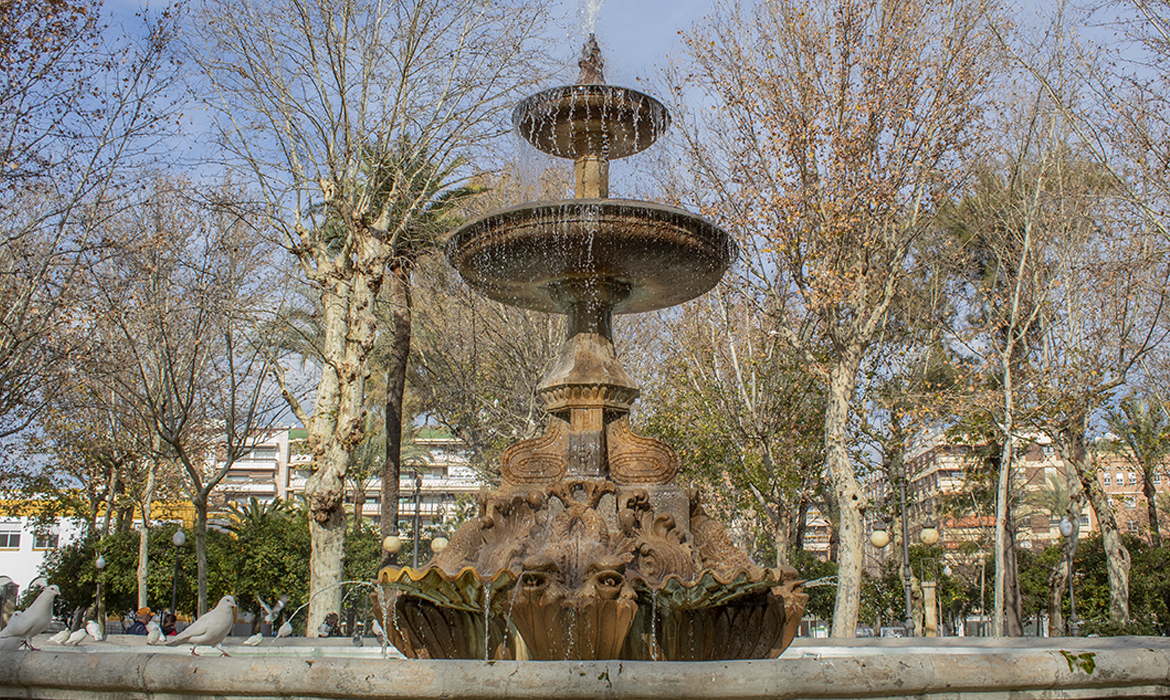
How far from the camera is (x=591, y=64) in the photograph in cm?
826

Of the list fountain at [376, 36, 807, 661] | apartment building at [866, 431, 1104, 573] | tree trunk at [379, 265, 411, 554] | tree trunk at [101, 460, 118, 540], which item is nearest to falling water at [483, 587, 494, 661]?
fountain at [376, 36, 807, 661]

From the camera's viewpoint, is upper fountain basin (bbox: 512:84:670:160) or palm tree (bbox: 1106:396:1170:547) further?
palm tree (bbox: 1106:396:1170:547)

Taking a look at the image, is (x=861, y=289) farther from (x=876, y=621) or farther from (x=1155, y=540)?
(x=1155, y=540)

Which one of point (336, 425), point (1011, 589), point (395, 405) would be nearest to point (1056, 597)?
point (1011, 589)

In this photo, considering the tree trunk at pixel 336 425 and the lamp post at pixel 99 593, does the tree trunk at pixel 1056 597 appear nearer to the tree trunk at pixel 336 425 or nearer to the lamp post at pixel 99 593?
the tree trunk at pixel 336 425

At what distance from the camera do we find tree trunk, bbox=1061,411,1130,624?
1814 centimetres

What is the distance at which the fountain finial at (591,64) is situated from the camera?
8.25 meters

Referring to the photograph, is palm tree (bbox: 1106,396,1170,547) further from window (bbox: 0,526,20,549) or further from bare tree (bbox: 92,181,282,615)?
window (bbox: 0,526,20,549)

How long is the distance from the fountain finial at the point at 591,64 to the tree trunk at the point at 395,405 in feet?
31.9

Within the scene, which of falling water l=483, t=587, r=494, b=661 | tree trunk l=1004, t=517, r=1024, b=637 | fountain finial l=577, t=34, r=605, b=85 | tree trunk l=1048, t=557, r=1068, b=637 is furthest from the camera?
tree trunk l=1048, t=557, r=1068, b=637

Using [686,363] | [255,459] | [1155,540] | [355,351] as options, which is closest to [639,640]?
[355,351]

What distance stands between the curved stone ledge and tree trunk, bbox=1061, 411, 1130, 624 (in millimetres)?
16064

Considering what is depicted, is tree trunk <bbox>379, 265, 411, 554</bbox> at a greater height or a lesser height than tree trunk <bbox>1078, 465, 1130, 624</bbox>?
greater

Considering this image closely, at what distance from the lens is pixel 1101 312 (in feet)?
58.6
